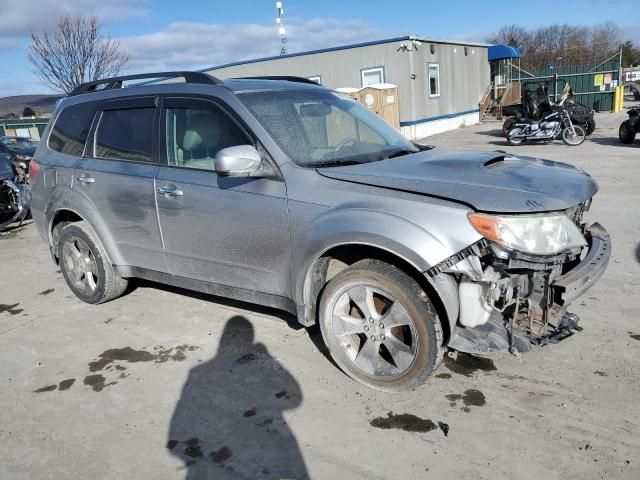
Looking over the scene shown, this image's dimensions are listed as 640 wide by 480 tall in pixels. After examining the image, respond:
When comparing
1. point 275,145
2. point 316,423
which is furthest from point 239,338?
point 275,145

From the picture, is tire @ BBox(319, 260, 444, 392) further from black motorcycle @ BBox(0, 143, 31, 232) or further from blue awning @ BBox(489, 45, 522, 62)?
blue awning @ BBox(489, 45, 522, 62)

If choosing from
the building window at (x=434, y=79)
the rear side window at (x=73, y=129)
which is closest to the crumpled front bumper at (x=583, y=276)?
the rear side window at (x=73, y=129)

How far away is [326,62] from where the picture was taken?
22.0 m

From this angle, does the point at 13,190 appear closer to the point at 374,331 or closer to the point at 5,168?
the point at 5,168

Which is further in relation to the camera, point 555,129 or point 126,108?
point 555,129

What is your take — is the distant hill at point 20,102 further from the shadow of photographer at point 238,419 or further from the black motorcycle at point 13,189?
the shadow of photographer at point 238,419

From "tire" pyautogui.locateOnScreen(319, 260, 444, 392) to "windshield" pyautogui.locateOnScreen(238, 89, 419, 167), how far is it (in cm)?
86

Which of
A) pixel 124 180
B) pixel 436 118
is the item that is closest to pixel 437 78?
pixel 436 118

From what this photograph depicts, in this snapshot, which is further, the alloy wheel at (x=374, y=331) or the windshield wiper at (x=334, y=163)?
the windshield wiper at (x=334, y=163)

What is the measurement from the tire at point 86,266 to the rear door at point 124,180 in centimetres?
17

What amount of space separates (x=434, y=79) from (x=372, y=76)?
9.68 ft

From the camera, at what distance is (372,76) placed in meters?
21.1

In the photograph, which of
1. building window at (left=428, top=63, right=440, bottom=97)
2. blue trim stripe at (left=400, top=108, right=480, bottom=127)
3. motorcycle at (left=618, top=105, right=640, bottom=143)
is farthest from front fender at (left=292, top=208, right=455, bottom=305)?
building window at (left=428, top=63, right=440, bottom=97)

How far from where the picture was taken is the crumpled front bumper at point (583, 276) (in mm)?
3065
